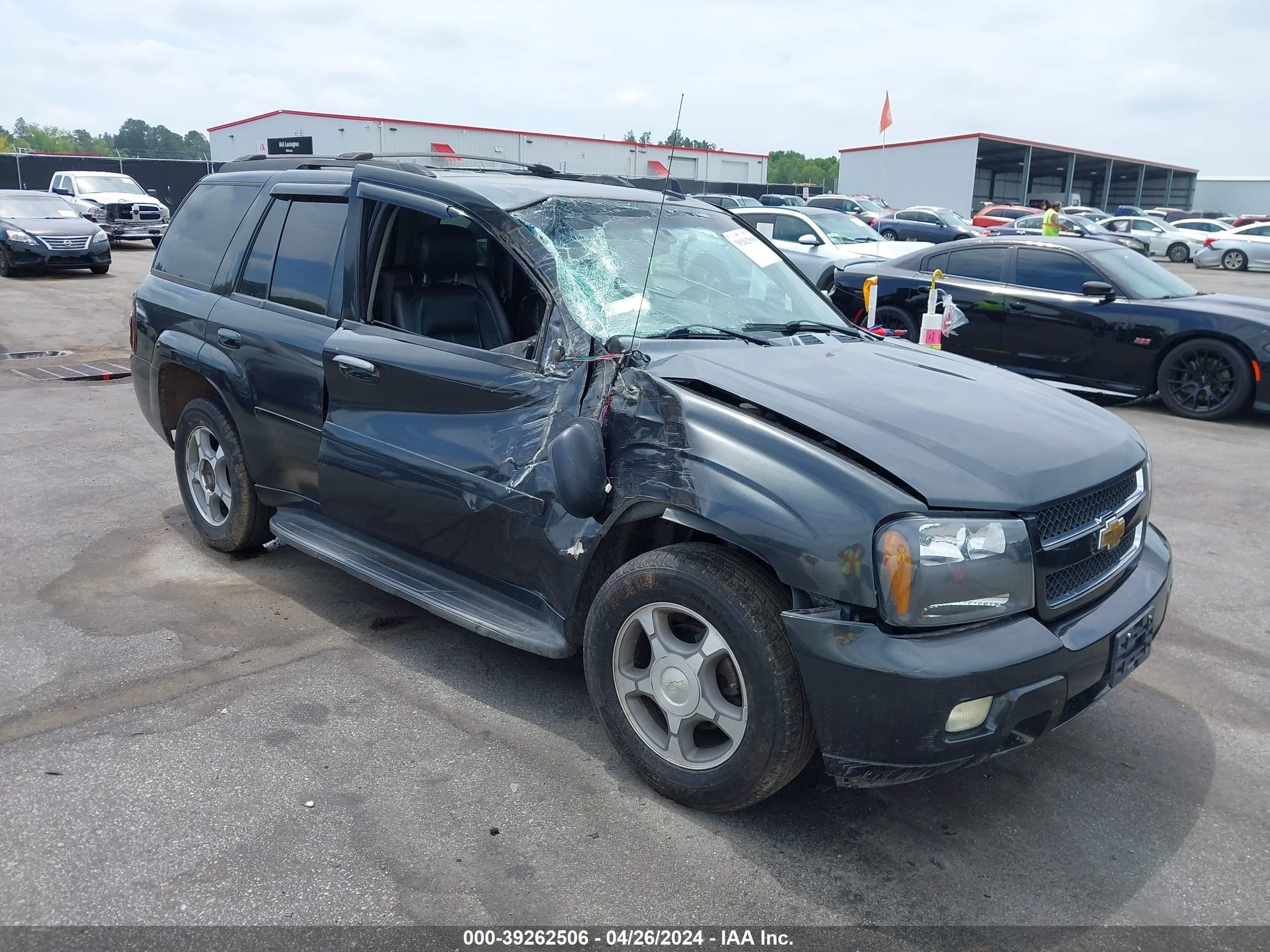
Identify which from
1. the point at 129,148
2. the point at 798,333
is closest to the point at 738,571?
the point at 798,333

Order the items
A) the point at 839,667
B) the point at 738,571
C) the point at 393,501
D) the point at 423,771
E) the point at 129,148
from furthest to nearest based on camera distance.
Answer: the point at 129,148, the point at 393,501, the point at 423,771, the point at 738,571, the point at 839,667

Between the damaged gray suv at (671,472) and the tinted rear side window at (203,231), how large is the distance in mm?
39

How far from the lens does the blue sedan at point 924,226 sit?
29.8 m

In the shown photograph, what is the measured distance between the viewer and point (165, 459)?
6969mm

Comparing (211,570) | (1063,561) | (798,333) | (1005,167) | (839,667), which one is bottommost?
Result: (211,570)

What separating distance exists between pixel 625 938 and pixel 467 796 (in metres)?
0.78

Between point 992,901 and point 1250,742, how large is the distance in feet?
4.89

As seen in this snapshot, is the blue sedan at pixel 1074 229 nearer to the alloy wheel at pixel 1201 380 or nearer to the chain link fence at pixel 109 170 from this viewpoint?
the alloy wheel at pixel 1201 380

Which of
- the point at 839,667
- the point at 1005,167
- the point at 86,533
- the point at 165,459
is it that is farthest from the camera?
the point at 1005,167

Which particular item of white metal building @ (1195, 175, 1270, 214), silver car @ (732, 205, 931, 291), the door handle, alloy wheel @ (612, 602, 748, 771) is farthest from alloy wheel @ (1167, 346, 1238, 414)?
white metal building @ (1195, 175, 1270, 214)

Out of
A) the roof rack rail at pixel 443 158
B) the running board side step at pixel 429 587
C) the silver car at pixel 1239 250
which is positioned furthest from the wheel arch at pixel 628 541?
the silver car at pixel 1239 250

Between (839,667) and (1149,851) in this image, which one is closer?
(839,667)

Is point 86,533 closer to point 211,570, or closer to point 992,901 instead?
point 211,570

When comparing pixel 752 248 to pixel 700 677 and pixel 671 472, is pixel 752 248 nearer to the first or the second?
pixel 671 472
